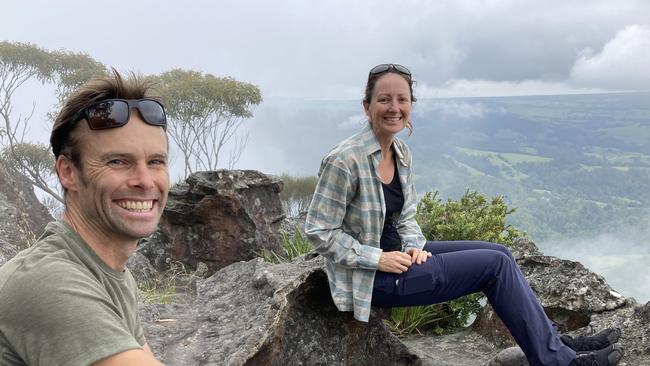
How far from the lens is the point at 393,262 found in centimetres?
359

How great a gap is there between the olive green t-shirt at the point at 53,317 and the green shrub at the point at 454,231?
4.87m

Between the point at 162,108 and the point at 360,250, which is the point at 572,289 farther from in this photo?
the point at 162,108

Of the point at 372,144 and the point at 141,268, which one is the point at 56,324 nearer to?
the point at 372,144

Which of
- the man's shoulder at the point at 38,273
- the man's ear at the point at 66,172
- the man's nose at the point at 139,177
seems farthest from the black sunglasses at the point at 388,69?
the man's shoulder at the point at 38,273

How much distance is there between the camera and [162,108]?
2.08 m

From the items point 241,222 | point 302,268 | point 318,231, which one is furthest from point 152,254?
point 318,231

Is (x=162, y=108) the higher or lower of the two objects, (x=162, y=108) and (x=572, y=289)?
the higher

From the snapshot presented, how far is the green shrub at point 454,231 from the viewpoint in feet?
20.3

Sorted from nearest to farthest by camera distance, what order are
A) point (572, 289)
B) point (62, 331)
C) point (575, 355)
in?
point (62, 331) < point (575, 355) < point (572, 289)

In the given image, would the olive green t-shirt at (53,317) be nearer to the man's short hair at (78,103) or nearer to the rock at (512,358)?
the man's short hair at (78,103)

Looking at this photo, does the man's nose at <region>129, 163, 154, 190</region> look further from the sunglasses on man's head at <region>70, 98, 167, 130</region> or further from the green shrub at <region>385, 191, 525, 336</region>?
the green shrub at <region>385, 191, 525, 336</region>

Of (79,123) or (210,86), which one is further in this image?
(210,86)

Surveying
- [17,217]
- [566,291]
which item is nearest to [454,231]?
[566,291]

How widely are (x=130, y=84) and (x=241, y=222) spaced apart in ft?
20.1
